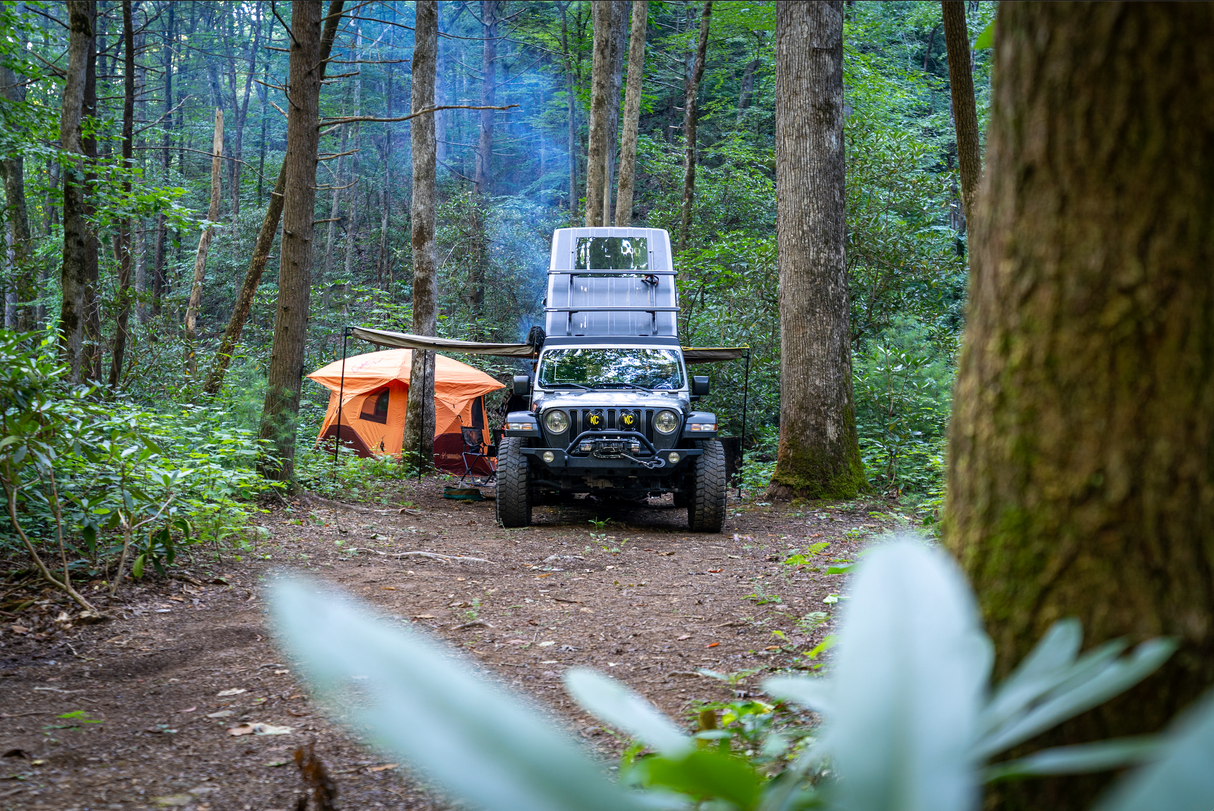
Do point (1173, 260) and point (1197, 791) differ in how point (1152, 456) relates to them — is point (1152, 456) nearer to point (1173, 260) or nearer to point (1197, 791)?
point (1173, 260)

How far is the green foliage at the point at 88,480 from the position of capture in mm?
3674

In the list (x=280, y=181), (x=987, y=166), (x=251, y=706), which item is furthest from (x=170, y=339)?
(x=987, y=166)

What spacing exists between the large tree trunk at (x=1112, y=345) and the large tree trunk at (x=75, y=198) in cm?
834

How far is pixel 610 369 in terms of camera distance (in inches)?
331

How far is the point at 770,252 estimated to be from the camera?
42.1 feet

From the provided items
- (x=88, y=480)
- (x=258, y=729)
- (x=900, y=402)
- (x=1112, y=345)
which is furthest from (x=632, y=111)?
(x=1112, y=345)

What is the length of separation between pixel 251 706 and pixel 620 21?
1724cm

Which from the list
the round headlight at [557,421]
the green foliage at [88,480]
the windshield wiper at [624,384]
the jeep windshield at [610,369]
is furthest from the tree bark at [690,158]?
the green foliage at [88,480]

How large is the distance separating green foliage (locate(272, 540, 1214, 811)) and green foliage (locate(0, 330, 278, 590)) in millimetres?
3890

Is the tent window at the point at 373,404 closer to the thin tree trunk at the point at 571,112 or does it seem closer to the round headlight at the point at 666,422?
the round headlight at the point at 666,422

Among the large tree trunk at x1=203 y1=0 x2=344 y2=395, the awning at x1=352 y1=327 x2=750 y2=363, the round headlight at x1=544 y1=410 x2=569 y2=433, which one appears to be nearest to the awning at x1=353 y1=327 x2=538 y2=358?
the awning at x1=352 y1=327 x2=750 y2=363

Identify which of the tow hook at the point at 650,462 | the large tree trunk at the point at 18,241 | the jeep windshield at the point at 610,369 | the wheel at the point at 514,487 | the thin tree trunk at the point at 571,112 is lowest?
the wheel at the point at 514,487

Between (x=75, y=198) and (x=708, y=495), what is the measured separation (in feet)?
21.5

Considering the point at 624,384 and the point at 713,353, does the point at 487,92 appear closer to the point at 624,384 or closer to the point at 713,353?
the point at 713,353
